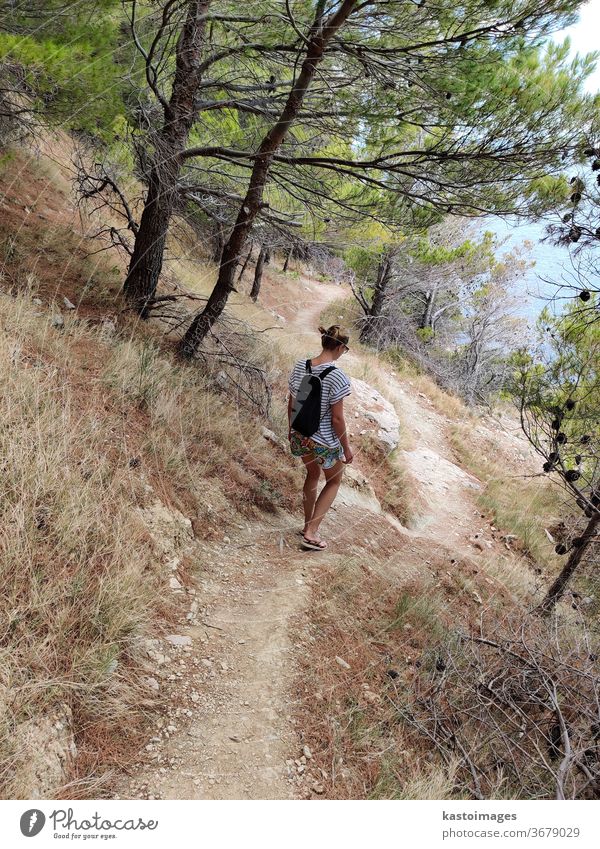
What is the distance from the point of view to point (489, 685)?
271 cm

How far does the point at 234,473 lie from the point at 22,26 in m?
3.84

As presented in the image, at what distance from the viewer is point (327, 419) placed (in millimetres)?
3605

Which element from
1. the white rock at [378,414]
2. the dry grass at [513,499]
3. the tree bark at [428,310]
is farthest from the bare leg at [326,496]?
the tree bark at [428,310]

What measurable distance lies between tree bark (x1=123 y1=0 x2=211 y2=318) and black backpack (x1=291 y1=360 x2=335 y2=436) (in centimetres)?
246

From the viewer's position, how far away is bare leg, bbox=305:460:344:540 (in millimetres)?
3801

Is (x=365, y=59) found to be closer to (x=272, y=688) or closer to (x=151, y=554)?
(x=151, y=554)

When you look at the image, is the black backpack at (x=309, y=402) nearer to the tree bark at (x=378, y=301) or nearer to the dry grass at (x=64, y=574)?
the dry grass at (x=64, y=574)

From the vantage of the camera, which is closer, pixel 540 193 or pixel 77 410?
pixel 77 410

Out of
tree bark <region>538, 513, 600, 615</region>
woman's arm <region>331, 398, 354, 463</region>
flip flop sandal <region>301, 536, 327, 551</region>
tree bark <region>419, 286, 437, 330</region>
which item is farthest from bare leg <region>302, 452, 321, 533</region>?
tree bark <region>419, 286, 437, 330</region>

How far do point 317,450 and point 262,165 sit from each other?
9.66ft

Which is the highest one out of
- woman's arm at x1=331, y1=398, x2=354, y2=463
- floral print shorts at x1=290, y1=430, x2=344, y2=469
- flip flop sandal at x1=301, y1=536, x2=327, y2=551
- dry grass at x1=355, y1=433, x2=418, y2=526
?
woman's arm at x1=331, y1=398, x2=354, y2=463

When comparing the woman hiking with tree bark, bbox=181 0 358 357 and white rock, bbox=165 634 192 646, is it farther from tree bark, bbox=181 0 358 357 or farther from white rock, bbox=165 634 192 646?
tree bark, bbox=181 0 358 357

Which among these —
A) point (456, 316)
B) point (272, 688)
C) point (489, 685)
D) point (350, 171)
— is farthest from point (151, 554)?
point (456, 316)

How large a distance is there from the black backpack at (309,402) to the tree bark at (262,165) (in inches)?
78.0
